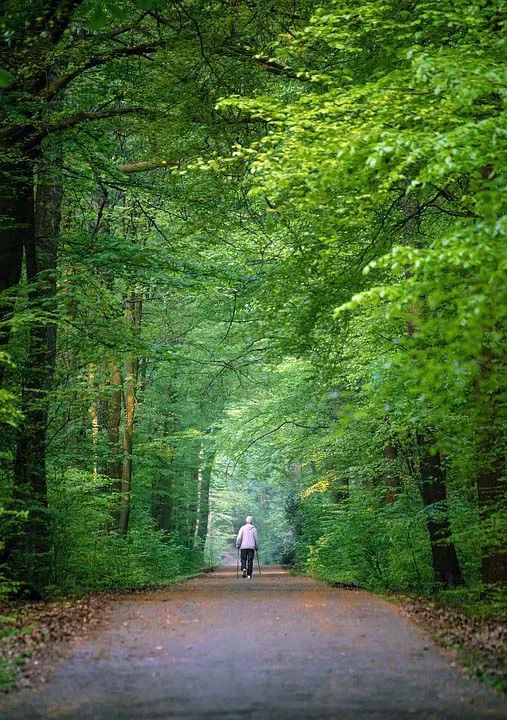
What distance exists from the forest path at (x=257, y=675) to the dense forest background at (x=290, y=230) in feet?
7.02

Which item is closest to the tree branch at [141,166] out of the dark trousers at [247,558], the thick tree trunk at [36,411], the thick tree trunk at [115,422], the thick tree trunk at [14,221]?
the thick tree trunk at [36,411]

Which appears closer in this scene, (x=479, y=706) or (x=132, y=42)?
(x=479, y=706)

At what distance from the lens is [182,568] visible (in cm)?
3275

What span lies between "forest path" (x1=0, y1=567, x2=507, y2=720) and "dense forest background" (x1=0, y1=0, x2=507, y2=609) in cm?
214

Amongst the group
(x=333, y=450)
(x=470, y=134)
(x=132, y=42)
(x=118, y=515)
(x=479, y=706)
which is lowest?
(x=479, y=706)

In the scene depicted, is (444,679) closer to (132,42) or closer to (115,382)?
(132,42)

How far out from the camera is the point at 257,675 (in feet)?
23.0

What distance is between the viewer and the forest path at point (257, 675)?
5.88 metres

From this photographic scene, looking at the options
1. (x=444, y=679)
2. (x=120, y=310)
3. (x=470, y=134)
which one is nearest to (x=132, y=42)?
(x=120, y=310)

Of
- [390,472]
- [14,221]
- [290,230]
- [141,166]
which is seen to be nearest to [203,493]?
[390,472]

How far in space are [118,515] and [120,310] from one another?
7909 millimetres

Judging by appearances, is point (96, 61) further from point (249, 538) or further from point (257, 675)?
point (249, 538)

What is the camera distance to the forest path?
5879mm

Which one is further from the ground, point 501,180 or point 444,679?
point 501,180
